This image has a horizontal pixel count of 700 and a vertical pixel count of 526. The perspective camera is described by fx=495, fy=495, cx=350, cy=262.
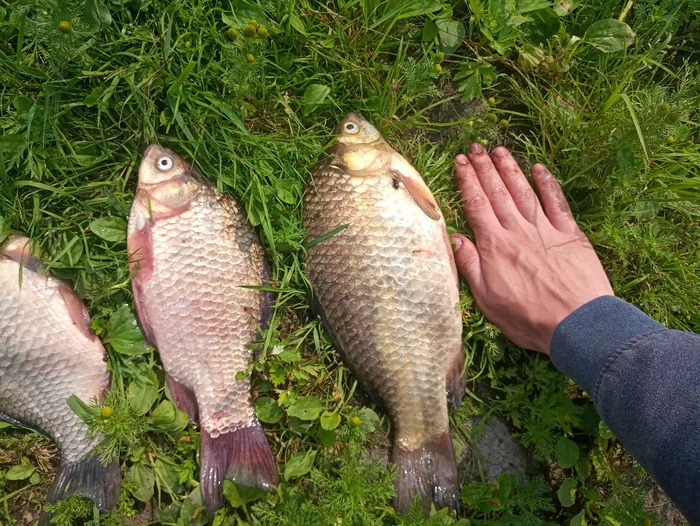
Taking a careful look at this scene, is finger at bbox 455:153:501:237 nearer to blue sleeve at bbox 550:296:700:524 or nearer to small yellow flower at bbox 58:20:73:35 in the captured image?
blue sleeve at bbox 550:296:700:524

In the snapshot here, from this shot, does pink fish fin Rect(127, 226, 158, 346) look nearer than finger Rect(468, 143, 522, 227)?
Yes

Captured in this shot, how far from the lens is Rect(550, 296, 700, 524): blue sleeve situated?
5.02 ft

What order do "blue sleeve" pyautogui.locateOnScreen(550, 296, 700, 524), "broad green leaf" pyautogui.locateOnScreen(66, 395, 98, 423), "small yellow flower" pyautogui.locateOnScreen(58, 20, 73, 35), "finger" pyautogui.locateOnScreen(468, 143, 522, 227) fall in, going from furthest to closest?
"finger" pyautogui.locateOnScreen(468, 143, 522, 227) → "broad green leaf" pyautogui.locateOnScreen(66, 395, 98, 423) → "small yellow flower" pyautogui.locateOnScreen(58, 20, 73, 35) → "blue sleeve" pyautogui.locateOnScreen(550, 296, 700, 524)

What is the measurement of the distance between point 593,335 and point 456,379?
1.99 ft

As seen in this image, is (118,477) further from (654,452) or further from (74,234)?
(654,452)

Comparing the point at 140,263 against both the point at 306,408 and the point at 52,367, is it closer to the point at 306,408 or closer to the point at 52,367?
the point at 52,367

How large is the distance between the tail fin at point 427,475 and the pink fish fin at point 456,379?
0.16 m

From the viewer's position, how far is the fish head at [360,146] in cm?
220

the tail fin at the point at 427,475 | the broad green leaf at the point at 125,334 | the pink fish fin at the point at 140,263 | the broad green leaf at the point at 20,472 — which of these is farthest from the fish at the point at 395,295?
the broad green leaf at the point at 20,472

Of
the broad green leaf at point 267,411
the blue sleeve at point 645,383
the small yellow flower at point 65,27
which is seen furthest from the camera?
the broad green leaf at point 267,411

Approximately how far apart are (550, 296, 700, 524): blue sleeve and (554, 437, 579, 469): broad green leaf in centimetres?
47

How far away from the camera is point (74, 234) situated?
2.24 metres

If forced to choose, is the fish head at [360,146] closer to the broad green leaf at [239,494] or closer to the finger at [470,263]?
the finger at [470,263]

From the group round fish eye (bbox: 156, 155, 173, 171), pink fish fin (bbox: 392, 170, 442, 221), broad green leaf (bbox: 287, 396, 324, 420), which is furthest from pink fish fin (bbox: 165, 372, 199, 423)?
pink fish fin (bbox: 392, 170, 442, 221)
